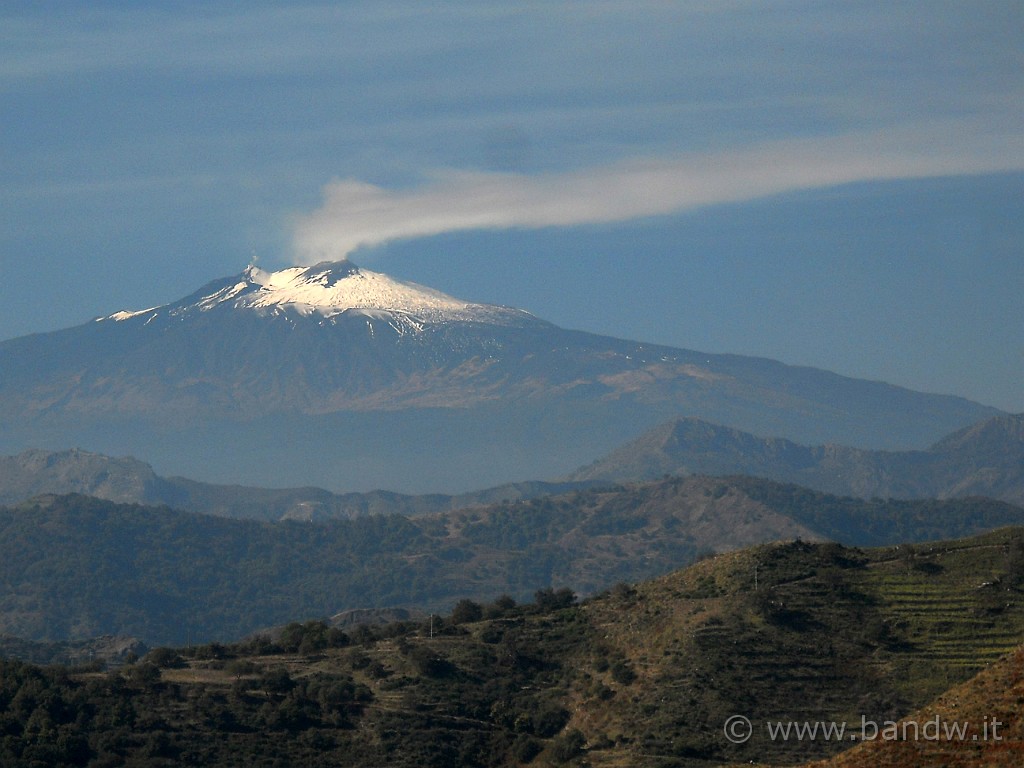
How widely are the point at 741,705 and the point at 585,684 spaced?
10.7 metres

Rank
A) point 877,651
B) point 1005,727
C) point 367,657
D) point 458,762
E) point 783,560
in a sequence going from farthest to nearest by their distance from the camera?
point 783,560, point 367,657, point 877,651, point 458,762, point 1005,727

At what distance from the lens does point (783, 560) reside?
10075cm

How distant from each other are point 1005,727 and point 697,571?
2192 inches

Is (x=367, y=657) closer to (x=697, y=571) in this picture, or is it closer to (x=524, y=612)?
(x=524, y=612)

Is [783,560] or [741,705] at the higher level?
[783,560]

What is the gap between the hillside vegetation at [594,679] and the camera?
8038 cm

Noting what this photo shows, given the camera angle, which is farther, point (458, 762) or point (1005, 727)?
point (458, 762)


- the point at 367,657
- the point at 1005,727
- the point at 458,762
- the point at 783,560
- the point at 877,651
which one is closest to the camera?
the point at 1005,727

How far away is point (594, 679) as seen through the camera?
297 ft

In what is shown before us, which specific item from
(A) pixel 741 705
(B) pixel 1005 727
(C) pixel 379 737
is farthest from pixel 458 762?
(B) pixel 1005 727

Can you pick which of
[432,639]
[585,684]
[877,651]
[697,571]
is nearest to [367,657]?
[432,639]

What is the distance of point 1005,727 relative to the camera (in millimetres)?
47750

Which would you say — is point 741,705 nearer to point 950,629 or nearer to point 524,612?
point 950,629

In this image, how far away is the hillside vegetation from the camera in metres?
A: 80.4
